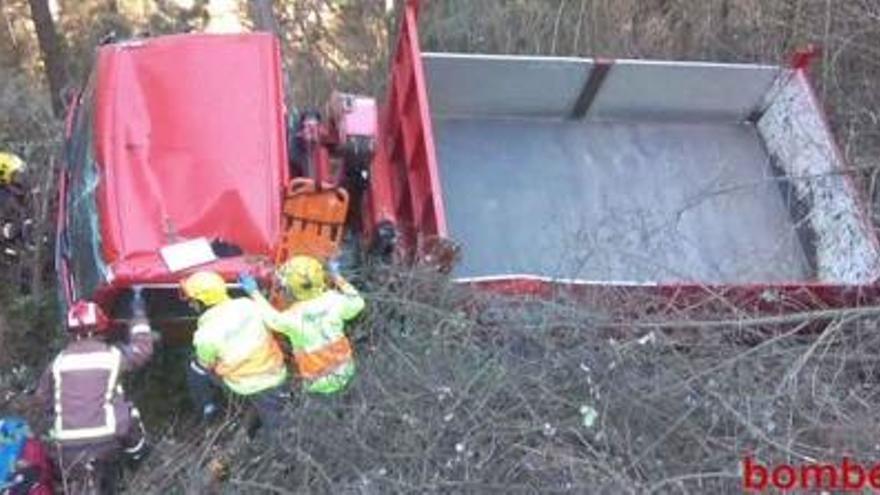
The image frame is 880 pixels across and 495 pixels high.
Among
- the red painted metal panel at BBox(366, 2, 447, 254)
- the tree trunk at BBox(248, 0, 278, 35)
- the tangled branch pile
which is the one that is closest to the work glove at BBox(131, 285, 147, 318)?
the tangled branch pile

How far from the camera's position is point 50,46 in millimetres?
10141

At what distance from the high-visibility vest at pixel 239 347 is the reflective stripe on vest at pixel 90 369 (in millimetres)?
376

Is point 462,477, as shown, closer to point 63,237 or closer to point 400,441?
point 400,441

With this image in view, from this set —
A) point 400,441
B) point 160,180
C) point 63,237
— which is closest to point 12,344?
point 63,237

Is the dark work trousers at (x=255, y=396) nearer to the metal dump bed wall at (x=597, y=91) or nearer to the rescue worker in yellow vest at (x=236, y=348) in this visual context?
the rescue worker in yellow vest at (x=236, y=348)

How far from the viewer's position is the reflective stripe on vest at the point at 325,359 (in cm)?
535

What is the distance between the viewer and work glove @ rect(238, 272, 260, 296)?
17.5 ft

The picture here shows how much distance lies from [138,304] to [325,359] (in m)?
0.88

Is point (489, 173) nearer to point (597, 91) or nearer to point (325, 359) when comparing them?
point (597, 91)

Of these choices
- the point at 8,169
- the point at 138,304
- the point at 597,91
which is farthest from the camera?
the point at 597,91

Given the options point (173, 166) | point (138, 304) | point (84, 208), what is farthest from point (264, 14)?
point (138, 304)

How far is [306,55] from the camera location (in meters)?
9.95

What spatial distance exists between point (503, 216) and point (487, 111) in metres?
0.84

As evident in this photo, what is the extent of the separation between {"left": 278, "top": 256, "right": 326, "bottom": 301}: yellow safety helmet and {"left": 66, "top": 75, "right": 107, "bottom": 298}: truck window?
81 centimetres
